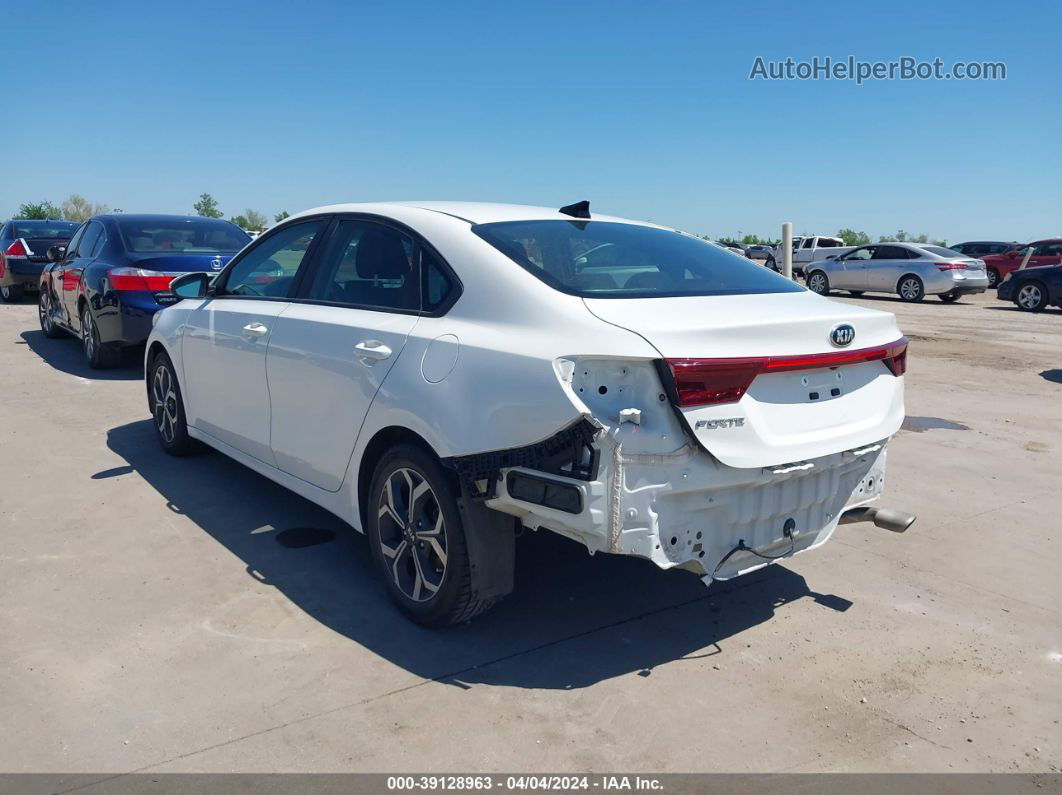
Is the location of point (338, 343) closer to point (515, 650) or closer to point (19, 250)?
point (515, 650)

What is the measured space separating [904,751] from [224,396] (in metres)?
3.96

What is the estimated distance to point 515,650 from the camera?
3666 mm

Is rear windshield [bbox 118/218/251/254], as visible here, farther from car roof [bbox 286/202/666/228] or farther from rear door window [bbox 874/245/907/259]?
rear door window [bbox 874/245/907/259]

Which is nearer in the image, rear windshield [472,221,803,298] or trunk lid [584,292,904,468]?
trunk lid [584,292,904,468]

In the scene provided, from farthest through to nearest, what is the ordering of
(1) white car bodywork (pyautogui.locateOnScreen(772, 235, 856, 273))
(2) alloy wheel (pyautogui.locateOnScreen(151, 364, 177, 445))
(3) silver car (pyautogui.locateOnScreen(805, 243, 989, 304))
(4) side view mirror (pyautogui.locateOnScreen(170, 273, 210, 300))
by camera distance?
(1) white car bodywork (pyautogui.locateOnScreen(772, 235, 856, 273))
(3) silver car (pyautogui.locateOnScreen(805, 243, 989, 304))
(2) alloy wheel (pyautogui.locateOnScreen(151, 364, 177, 445))
(4) side view mirror (pyautogui.locateOnScreen(170, 273, 210, 300))

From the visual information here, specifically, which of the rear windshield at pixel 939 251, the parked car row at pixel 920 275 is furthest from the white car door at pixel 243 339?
the rear windshield at pixel 939 251

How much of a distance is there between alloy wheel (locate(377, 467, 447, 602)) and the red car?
28.5 m

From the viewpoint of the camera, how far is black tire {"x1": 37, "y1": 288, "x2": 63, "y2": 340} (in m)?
11.8

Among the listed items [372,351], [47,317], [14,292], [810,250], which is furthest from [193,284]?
[810,250]

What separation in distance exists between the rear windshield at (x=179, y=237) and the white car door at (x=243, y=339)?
429 cm

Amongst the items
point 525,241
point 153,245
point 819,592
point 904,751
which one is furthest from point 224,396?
point 153,245

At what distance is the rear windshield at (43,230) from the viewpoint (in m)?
16.8

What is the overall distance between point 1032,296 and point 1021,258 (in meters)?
Answer: 9.80

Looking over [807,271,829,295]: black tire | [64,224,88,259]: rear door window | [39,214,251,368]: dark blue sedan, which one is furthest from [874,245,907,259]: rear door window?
[64,224,88,259]: rear door window
